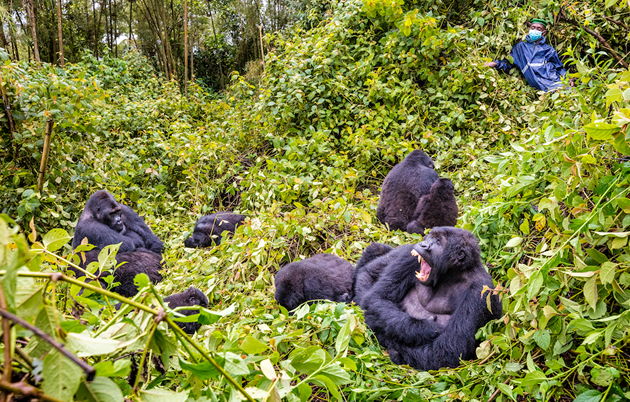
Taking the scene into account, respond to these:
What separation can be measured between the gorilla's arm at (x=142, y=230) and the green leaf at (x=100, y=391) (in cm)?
424

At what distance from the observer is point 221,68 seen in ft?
44.2

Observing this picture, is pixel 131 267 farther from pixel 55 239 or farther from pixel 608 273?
pixel 608 273

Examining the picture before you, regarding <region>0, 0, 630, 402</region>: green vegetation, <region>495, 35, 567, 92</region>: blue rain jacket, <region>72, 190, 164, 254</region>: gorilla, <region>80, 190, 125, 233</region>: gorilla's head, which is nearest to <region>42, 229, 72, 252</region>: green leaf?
<region>0, 0, 630, 402</region>: green vegetation

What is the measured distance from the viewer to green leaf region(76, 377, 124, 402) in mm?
588

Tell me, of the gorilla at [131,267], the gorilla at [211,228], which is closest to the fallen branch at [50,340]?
the gorilla at [131,267]

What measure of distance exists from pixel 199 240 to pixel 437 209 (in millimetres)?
2448

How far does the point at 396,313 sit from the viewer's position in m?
2.52

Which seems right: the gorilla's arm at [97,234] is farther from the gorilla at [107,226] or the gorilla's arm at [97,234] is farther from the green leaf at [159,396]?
the green leaf at [159,396]

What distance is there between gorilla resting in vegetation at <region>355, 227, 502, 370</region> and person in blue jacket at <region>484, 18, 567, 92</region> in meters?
4.17

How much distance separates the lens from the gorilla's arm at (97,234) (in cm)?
405

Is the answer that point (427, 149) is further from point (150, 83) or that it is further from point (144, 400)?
point (150, 83)

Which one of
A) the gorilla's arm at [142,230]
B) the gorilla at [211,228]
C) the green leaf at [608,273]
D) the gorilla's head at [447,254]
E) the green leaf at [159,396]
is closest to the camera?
the green leaf at [159,396]

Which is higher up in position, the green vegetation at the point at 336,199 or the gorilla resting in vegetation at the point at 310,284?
the green vegetation at the point at 336,199

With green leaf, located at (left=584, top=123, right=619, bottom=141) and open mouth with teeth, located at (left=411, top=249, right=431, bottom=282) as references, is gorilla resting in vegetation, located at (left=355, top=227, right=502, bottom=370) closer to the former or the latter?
open mouth with teeth, located at (left=411, top=249, right=431, bottom=282)
